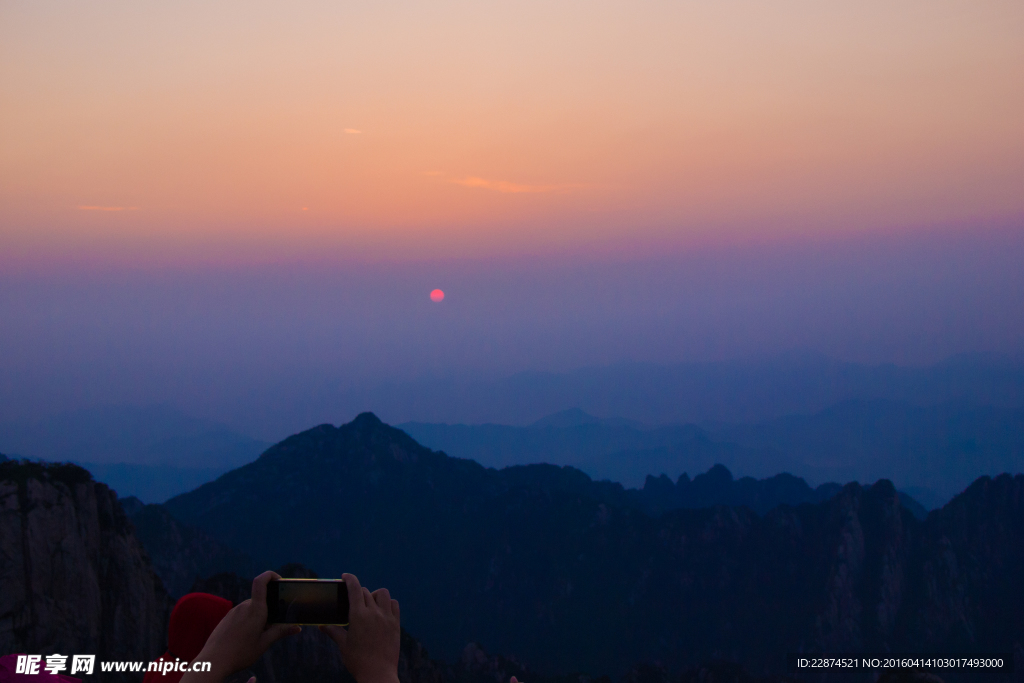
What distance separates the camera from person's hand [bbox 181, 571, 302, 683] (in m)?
3.88

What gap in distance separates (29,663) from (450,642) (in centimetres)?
17171

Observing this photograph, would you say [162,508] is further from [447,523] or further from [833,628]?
[833,628]

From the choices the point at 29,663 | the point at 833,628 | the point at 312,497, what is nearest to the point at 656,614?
the point at 833,628

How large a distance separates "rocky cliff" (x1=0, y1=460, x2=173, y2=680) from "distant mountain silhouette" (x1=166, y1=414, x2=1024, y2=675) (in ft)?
252

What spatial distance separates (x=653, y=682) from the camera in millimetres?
102688

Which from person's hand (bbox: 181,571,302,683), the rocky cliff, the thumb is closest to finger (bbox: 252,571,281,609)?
person's hand (bbox: 181,571,302,683)

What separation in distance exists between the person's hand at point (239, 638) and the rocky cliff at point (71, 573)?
217ft

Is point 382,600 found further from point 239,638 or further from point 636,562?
point 636,562

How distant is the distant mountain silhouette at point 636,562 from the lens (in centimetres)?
15188

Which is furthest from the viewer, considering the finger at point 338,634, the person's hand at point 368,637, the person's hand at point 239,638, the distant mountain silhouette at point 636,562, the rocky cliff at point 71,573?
the distant mountain silhouette at point 636,562

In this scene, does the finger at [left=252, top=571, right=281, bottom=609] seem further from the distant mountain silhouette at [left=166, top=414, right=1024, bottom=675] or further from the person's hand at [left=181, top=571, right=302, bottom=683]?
the distant mountain silhouette at [left=166, top=414, right=1024, bottom=675]

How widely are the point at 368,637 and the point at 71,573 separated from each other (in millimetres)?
76457

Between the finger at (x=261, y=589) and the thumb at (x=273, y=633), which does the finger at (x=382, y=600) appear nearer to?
the thumb at (x=273, y=633)

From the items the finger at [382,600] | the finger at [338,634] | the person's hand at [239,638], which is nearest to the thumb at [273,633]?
the person's hand at [239,638]
